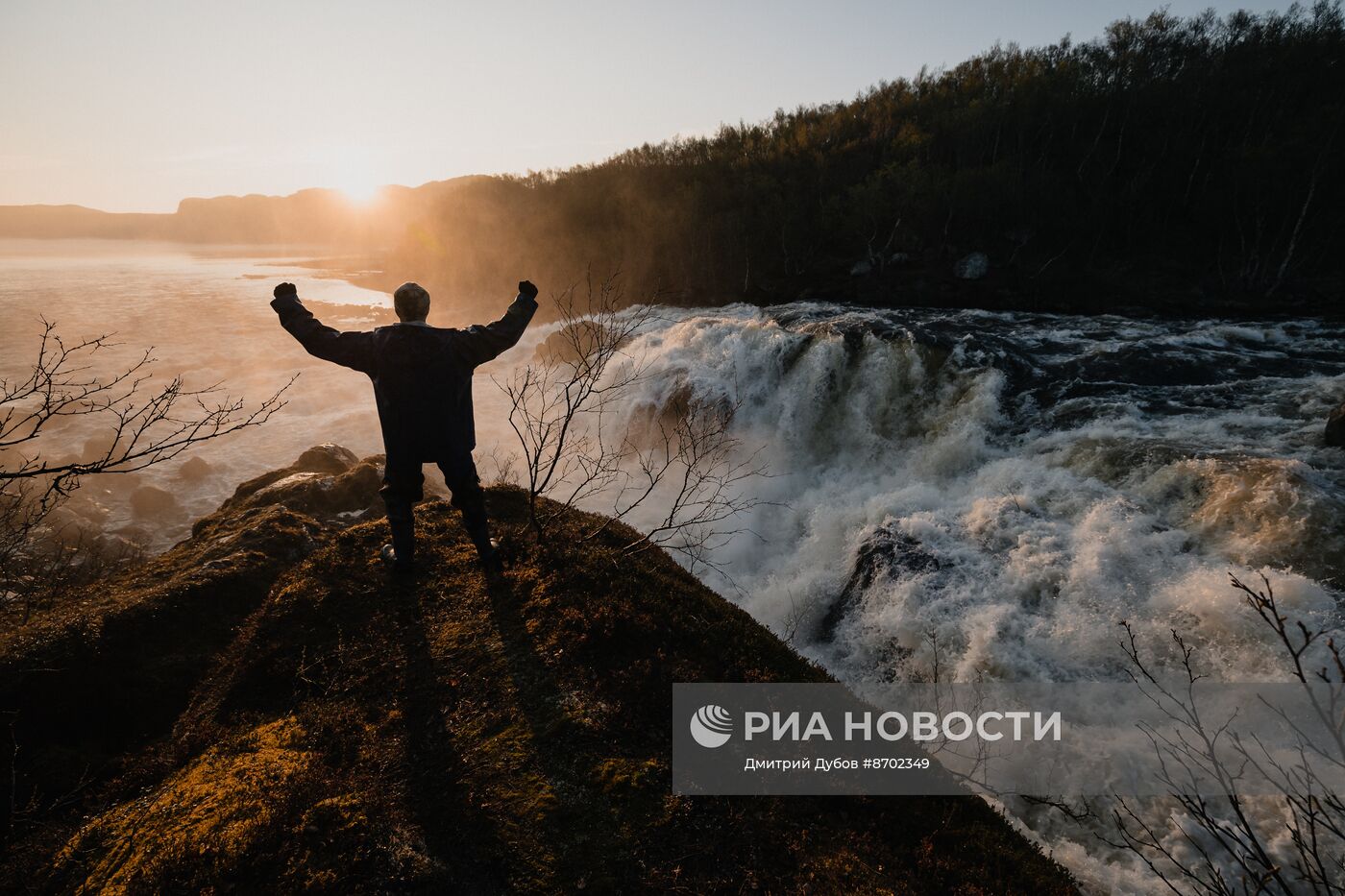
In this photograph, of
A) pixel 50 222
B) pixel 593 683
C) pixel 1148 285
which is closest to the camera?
pixel 593 683

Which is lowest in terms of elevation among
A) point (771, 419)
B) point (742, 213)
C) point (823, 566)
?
point (823, 566)

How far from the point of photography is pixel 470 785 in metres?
3.83

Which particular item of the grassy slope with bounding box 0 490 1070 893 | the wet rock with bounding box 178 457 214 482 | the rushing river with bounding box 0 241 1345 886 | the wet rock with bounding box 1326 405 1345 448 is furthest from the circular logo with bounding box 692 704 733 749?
the wet rock with bounding box 178 457 214 482

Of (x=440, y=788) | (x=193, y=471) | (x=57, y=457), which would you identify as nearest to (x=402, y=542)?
(x=440, y=788)

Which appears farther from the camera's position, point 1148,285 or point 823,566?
point 1148,285

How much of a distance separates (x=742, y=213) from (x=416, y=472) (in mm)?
40713

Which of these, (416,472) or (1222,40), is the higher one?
(1222,40)

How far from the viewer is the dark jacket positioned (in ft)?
15.6

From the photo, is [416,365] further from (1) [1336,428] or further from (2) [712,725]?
(1) [1336,428]

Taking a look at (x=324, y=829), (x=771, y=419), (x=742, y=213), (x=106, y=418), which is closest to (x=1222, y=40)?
(x=742, y=213)

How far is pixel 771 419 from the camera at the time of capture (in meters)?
19.1

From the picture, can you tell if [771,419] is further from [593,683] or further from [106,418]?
[106,418]

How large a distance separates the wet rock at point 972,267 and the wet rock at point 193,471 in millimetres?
37198

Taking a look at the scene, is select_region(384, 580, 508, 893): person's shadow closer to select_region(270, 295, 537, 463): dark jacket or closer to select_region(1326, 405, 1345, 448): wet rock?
select_region(270, 295, 537, 463): dark jacket
